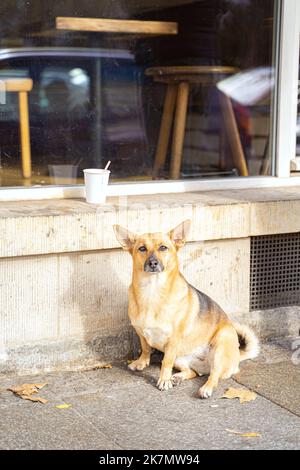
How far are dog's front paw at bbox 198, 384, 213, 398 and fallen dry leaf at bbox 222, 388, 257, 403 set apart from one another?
0.27 ft

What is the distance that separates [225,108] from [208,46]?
52cm

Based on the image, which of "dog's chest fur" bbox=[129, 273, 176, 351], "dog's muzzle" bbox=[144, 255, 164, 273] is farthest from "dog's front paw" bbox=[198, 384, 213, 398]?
"dog's muzzle" bbox=[144, 255, 164, 273]

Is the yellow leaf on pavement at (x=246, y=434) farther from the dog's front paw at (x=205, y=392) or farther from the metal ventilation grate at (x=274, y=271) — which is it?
the metal ventilation grate at (x=274, y=271)

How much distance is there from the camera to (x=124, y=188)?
18.9ft

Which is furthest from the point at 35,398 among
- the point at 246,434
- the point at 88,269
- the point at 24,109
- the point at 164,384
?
the point at 24,109

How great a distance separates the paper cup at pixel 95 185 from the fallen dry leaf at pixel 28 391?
3.96 ft

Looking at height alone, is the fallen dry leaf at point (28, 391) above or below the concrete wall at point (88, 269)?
below

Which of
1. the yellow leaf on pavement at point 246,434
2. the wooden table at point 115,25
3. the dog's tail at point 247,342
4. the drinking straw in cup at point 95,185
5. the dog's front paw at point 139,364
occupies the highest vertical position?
the wooden table at point 115,25

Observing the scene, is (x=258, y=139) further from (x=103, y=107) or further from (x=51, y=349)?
(x=51, y=349)

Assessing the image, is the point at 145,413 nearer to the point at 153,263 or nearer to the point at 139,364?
the point at 139,364

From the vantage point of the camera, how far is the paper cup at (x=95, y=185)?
5.32 m

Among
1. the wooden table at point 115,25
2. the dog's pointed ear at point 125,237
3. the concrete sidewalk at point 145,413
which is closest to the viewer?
the concrete sidewalk at point 145,413

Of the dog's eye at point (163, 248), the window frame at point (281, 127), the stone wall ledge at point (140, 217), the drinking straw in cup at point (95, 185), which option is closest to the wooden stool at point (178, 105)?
the window frame at point (281, 127)

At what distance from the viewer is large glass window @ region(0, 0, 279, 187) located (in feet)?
18.9
